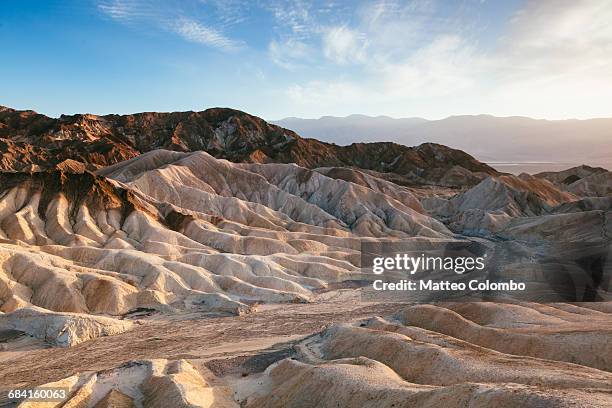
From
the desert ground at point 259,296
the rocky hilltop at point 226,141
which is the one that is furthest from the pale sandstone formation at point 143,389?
the rocky hilltop at point 226,141

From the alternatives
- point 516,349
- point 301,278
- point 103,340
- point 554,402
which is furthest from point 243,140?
point 554,402

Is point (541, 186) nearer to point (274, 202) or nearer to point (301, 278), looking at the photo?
point (274, 202)

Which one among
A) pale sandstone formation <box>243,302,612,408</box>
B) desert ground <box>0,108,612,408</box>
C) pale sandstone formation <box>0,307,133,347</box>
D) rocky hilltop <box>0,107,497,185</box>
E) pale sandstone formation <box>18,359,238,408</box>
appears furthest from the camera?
rocky hilltop <box>0,107,497,185</box>

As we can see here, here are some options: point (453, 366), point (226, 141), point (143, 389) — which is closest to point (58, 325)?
point (143, 389)

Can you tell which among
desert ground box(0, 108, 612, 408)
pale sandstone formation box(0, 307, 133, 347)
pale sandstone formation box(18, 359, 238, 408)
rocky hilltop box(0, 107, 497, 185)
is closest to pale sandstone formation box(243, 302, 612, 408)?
desert ground box(0, 108, 612, 408)

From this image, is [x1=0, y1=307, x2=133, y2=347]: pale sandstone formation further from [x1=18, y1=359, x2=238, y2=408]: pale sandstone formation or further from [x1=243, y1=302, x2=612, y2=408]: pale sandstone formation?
[x1=243, y1=302, x2=612, y2=408]: pale sandstone formation

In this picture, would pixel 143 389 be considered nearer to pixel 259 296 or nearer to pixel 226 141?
pixel 259 296

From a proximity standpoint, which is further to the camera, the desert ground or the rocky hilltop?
the rocky hilltop

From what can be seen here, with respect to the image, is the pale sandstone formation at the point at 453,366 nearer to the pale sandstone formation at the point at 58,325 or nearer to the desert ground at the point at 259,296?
the desert ground at the point at 259,296
